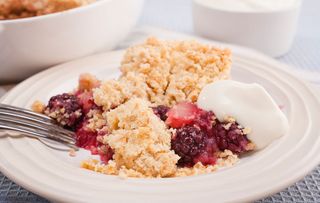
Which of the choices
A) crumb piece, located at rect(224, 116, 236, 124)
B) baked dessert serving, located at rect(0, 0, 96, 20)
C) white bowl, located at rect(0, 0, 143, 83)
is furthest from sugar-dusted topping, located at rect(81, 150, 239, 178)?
baked dessert serving, located at rect(0, 0, 96, 20)

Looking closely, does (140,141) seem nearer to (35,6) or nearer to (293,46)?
(35,6)

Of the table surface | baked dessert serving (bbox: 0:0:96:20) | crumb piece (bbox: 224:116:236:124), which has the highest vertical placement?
baked dessert serving (bbox: 0:0:96:20)

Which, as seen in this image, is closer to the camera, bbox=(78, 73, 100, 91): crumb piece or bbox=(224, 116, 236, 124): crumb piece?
bbox=(224, 116, 236, 124): crumb piece

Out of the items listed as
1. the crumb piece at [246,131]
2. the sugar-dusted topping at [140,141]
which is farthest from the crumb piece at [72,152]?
the crumb piece at [246,131]

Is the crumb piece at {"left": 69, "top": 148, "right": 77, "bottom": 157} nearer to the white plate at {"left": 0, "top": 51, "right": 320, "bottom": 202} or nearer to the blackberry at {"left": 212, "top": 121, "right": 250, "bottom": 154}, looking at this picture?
the white plate at {"left": 0, "top": 51, "right": 320, "bottom": 202}

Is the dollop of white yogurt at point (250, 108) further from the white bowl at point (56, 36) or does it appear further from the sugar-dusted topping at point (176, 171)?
the white bowl at point (56, 36)
